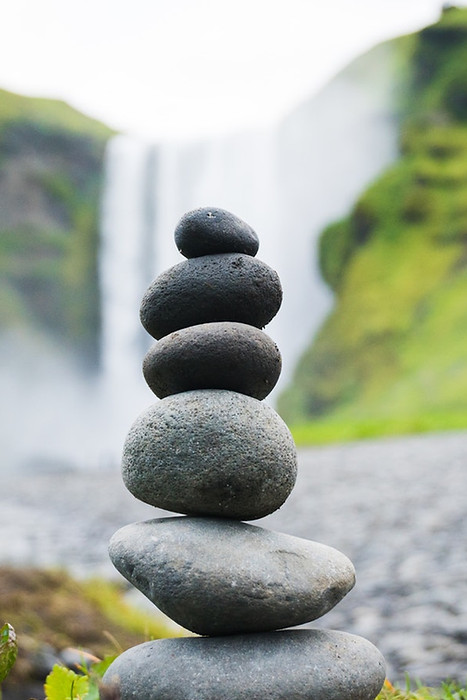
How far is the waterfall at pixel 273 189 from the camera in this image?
4394cm

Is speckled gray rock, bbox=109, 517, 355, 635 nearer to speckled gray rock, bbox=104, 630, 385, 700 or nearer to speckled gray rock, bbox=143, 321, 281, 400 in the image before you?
speckled gray rock, bbox=104, 630, 385, 700

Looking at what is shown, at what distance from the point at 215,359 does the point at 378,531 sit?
743 centimetres

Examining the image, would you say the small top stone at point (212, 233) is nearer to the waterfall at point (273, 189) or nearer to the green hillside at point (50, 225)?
the waterfall at point (273, 189)

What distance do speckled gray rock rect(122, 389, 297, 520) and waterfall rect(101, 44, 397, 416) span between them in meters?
38.0

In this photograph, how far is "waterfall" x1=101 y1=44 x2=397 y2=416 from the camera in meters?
43.9

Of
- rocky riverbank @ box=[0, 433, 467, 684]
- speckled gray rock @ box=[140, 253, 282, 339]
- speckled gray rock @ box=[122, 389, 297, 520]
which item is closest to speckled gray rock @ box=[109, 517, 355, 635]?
speckled gray rock @ box=[122, 389, 297, 520]

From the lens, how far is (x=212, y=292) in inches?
119

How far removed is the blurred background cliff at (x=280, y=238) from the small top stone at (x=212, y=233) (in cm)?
3318

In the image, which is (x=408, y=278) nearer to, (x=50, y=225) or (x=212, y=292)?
(x=50, y=225)

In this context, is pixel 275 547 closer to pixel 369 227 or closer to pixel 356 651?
pixel 356 651

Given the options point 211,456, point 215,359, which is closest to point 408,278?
point 215,359

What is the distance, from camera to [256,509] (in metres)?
2.86

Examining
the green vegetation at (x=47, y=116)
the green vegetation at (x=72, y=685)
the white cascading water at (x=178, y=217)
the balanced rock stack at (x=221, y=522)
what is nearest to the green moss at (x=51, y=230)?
the green vegetation at (x=47, y=116)

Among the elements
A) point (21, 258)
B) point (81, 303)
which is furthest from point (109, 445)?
point (21, 258)
